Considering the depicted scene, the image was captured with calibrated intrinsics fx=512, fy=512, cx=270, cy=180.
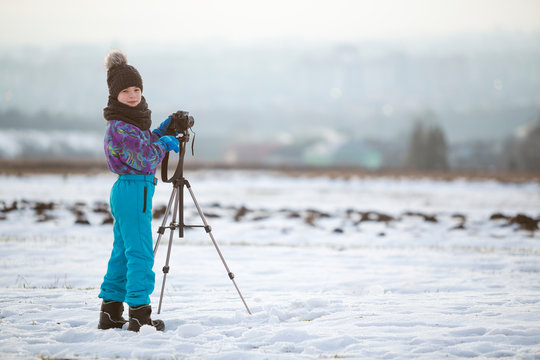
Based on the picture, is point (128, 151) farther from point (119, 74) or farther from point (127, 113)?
point (119, 74)

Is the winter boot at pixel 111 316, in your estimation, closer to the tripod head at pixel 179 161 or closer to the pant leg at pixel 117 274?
the pant leg at pixel 117 274

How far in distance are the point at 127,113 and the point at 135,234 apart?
4.14 ft

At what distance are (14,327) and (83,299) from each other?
4.64 feet

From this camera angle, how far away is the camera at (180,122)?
222 inches

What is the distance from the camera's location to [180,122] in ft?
18.5

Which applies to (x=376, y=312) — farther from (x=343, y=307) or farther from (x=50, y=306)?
(x=50, y=306)

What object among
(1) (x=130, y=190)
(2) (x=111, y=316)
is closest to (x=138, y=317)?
(2) (x=111, y=316)

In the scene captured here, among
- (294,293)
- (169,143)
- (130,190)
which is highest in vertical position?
(169,143)

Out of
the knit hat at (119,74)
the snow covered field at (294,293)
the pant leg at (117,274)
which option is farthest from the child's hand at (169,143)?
the snow covered field at (294,293)

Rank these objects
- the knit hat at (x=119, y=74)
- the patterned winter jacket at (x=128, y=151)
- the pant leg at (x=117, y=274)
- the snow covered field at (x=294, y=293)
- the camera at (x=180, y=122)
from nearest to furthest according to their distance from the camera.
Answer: the snow covered field at (x=294, y=293), the patterned winter jacket at (x=128, y=151), the knit hat at (x=119, y=74), the pant leg at (x=117, y=274), the camera at (x=180, y=122)

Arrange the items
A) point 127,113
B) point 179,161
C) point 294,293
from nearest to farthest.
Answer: point 127,113 < point 179,161 < point 294,293

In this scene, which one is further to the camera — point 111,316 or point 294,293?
point 294,293

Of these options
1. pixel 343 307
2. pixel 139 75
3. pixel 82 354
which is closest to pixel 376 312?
pixel 343 307

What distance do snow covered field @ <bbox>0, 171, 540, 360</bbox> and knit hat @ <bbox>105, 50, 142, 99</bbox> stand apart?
251 cm
